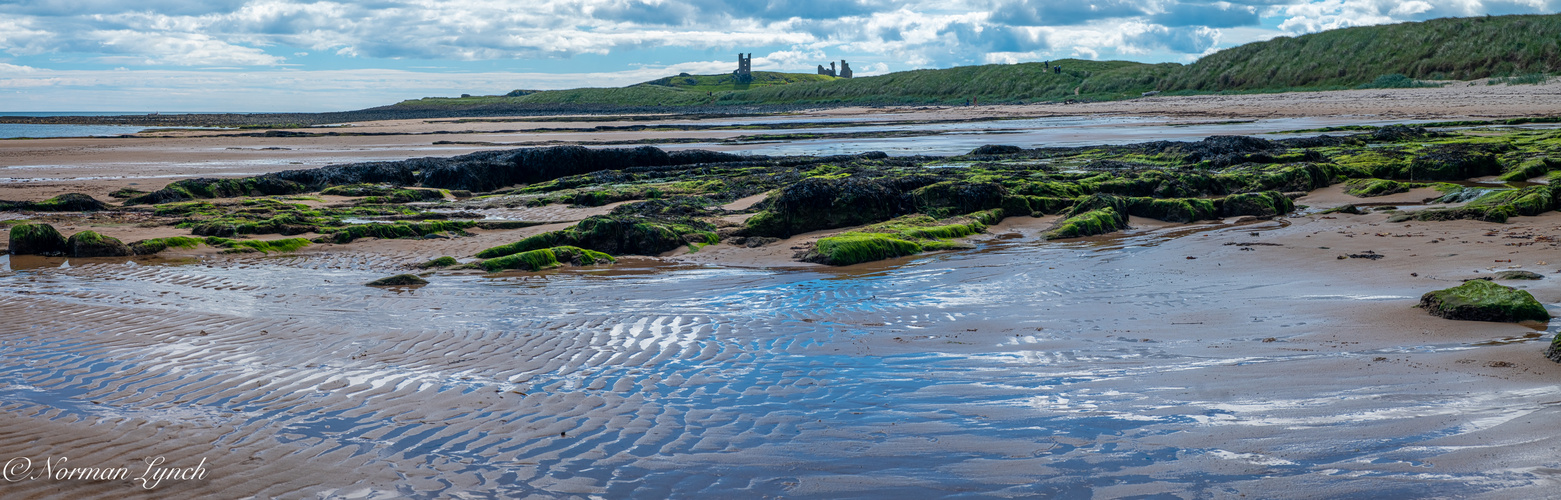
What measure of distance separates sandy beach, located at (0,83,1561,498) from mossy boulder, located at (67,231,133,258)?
3.24 feet

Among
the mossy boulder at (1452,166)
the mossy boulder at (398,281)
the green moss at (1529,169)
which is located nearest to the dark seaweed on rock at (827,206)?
the mossy boulder at (398,281)

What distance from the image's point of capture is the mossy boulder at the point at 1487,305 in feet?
17.7

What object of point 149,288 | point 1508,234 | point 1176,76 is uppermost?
point 1176,76

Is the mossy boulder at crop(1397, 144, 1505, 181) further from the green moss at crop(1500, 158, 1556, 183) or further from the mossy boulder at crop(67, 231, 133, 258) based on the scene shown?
the mossy boulder at crop(67, 231, 133, 258)

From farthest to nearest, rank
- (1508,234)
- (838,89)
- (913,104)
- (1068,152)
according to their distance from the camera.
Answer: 1. (838,89)
2. (913,104)
3. (1068,152)
4. (1508,234)

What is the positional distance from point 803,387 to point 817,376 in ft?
0.84

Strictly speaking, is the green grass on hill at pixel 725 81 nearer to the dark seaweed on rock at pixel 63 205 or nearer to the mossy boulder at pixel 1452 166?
the dark seaweed on rock at pixel 63 205

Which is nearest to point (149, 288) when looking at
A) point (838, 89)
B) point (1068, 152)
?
point (1068, 152)

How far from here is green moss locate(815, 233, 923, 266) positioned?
10.2 meters

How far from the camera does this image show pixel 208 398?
16.5 feet

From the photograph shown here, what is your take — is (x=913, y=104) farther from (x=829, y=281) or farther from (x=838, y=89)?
(x=829, y=281)

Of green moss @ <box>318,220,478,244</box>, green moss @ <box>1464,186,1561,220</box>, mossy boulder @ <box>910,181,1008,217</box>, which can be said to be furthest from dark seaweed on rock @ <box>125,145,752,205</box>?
green moss @ <box>1464,186,1561,220</box>

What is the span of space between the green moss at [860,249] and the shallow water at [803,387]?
137cm

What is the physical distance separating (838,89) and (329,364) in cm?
10866
